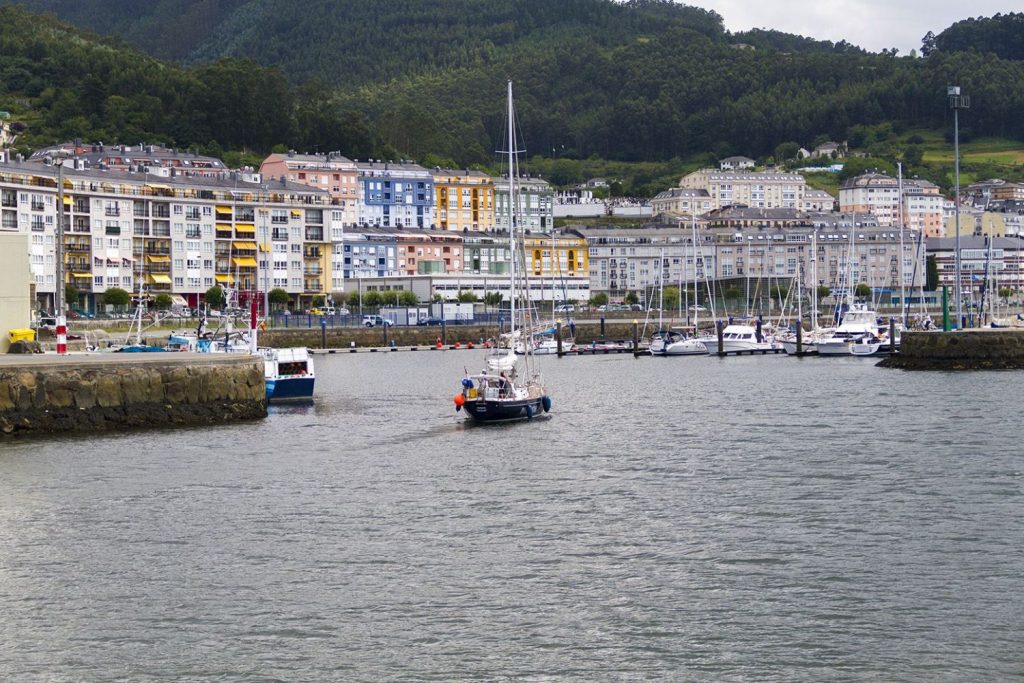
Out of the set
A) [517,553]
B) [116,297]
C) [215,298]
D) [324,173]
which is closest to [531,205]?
[324,173]

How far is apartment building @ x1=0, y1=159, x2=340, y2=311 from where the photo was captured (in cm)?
9612

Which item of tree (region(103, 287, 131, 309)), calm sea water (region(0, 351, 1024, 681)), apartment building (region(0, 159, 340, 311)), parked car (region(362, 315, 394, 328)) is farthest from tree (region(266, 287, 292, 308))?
calm sea water (region(0, 351, 1024, 681))

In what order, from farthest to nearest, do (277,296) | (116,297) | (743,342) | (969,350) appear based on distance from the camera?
(277,296), (116,297), (743,342), (969,350)

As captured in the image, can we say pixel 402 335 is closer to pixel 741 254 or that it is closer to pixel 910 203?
pixel 741 254

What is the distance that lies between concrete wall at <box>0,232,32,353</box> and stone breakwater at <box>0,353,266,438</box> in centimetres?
354

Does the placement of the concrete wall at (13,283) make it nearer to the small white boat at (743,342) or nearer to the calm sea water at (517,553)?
the calm sea water at (517,553)

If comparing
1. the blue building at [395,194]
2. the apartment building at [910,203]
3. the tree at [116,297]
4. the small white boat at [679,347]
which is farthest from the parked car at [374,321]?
the apartment building at [910,203]

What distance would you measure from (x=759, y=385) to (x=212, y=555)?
130ft

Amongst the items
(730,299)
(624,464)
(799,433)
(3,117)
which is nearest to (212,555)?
(624,464)

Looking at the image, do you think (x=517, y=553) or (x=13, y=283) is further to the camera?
(x=13, y=283)

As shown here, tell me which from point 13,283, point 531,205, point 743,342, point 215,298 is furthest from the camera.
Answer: point 531,205

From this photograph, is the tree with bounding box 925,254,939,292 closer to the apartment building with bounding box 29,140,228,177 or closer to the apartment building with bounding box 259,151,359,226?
the apartment building with bounding box 259,151,359,226

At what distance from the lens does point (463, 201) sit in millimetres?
156000

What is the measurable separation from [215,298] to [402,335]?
12260 mm
